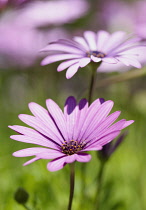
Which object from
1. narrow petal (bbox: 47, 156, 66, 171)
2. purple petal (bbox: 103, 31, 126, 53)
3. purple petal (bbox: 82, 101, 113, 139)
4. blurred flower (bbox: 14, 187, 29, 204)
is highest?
purple petal (bbox: 103, 31, 126, 53)

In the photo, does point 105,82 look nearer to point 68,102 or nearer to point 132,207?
point 68,102

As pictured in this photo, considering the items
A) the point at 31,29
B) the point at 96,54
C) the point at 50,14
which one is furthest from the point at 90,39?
the point at 31,29

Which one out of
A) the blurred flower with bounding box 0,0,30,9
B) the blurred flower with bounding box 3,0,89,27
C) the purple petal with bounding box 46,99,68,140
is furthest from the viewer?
the blurred flower with bounding box 3,0,89,27

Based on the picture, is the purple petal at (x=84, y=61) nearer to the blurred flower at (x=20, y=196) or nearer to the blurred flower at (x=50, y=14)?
the blurred flower at (x=20, y=196)

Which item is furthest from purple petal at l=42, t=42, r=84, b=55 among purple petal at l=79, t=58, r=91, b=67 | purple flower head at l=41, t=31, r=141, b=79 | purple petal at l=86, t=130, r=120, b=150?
purple petal at l=86, t=130, r=120, b=150

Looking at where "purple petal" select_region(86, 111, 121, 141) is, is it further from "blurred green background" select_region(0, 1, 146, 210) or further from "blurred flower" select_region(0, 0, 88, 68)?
"blurred flower" select_region(0, 0, 88, 68)
